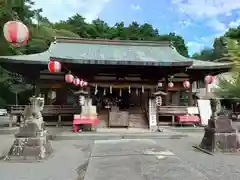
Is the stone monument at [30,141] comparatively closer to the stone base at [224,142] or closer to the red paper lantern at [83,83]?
the stone base at [224,142]

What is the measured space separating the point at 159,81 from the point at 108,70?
115 inches

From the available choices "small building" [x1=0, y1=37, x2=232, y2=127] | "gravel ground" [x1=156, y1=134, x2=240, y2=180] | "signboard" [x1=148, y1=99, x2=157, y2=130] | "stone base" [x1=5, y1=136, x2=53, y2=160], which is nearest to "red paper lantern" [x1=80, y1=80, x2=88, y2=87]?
"small building" [x1=0, y1=37, x2=232, y2=127]

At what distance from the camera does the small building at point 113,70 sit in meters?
13.4

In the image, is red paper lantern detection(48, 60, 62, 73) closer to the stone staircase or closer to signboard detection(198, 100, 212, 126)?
the stone staircase

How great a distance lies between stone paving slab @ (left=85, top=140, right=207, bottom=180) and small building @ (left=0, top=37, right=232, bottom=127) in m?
6.76

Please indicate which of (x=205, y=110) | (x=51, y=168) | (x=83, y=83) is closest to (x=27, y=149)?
(x=51, y=168)

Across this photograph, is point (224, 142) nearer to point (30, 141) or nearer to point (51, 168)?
point (51, 168)

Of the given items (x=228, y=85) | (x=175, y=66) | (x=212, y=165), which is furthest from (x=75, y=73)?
(x=212, y=165)

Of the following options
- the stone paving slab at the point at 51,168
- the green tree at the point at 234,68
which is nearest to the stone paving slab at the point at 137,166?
the stone paving slab at the point at 51,168

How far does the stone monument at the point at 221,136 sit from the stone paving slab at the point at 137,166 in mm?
2106

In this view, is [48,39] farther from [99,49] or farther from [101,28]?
[101,28]

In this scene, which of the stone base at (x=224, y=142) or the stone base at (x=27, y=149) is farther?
the stone base at (x=224, y=142)

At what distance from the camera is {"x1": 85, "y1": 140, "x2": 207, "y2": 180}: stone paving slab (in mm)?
4383

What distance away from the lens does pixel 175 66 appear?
1267 centimetres
